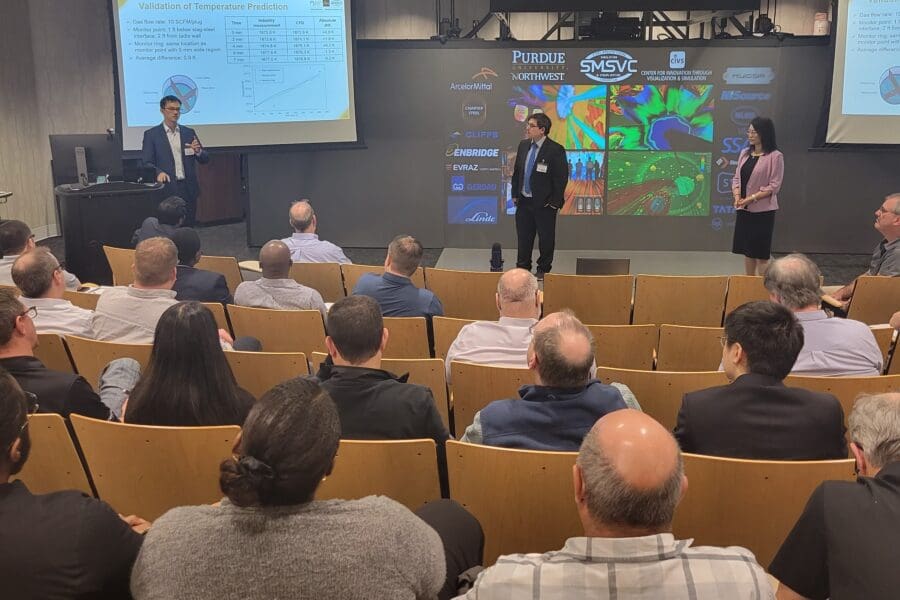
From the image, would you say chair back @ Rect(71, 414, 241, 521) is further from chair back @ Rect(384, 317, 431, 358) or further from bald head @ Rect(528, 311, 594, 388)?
chair back @ Rect(384, 317, 431, 358)

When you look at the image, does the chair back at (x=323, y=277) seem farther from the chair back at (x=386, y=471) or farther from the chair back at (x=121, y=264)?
the chair back at (x=386, y=471)

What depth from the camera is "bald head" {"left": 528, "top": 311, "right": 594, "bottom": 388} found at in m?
2.59

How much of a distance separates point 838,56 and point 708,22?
6.81 ft

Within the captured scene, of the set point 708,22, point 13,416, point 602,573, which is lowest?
point 602,573

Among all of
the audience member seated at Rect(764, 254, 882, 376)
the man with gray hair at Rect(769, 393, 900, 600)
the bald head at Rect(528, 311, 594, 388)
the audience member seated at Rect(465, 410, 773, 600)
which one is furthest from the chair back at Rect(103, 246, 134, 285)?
the man with gray hair at Rect(769, 393, 900, 600)

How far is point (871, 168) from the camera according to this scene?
30.7ft

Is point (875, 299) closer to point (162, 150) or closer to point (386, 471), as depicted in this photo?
point (386, 471)

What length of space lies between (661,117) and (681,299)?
4.68m

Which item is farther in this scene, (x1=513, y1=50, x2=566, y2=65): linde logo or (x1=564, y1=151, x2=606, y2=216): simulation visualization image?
(x1=564, y1=151, x2=606, y2=216): simulation visualization image

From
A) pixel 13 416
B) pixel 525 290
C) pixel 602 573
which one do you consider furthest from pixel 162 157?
pixel 602 573

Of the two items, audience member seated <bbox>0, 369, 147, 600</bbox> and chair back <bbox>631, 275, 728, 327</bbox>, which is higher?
audience member seated <bbox>0, 369, 147, 600</bbox>

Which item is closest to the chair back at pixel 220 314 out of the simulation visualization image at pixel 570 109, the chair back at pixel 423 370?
the chair back at pixel 423 370

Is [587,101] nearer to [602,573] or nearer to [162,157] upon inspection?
[162,157]

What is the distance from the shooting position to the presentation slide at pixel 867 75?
8.38 metres
